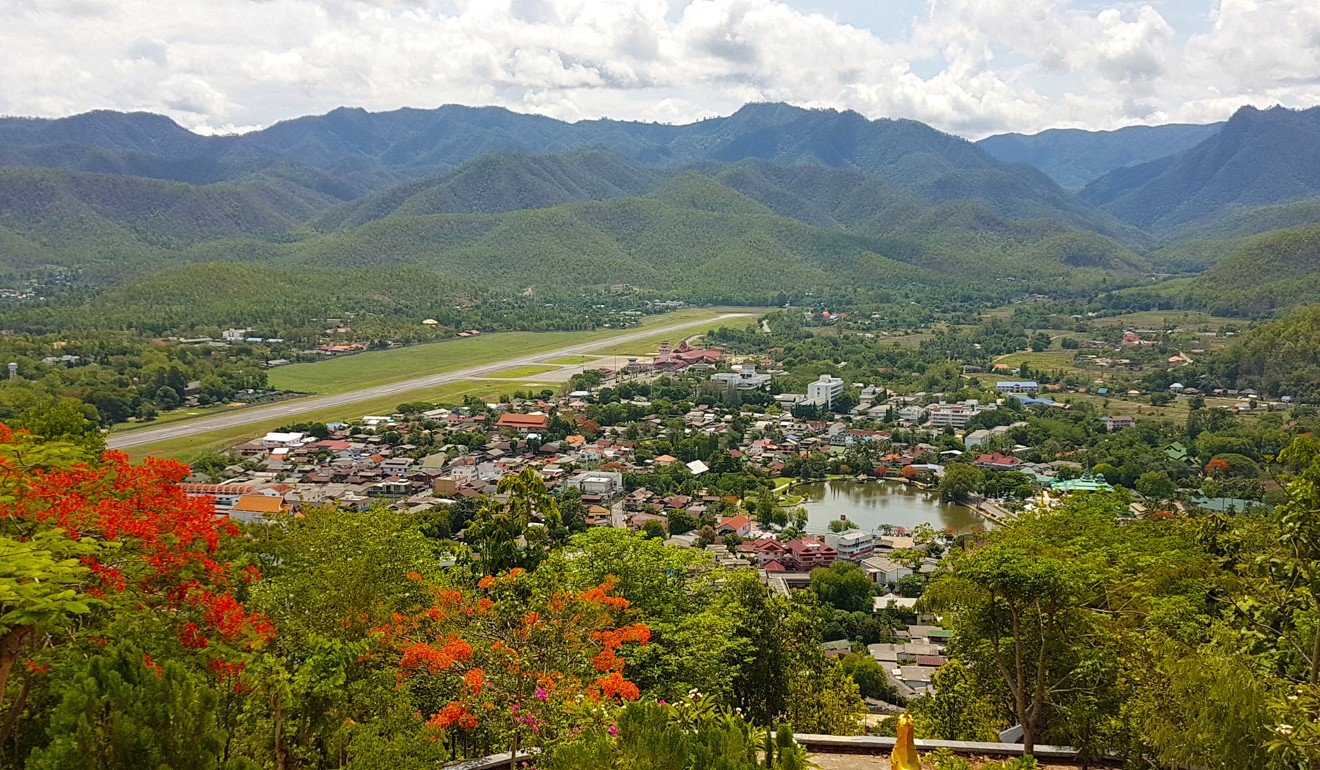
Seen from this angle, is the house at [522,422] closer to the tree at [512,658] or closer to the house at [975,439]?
the house at [975,439]

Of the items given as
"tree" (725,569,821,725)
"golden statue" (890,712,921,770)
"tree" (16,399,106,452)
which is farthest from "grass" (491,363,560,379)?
"golden statue" (890,712,921,770)

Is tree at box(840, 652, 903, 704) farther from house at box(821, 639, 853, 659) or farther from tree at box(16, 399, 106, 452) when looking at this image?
tree at box(16, 399, 106, 452)

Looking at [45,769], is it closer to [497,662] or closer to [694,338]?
[497,662]

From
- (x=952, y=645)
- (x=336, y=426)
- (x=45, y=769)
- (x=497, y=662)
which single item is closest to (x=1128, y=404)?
(x=336, y=426)

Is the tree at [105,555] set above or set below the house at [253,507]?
above

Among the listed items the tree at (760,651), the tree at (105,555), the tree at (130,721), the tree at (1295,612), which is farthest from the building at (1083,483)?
the tree at (130,721)

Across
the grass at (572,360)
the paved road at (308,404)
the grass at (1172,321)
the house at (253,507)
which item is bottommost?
the grass at (1172,321)
